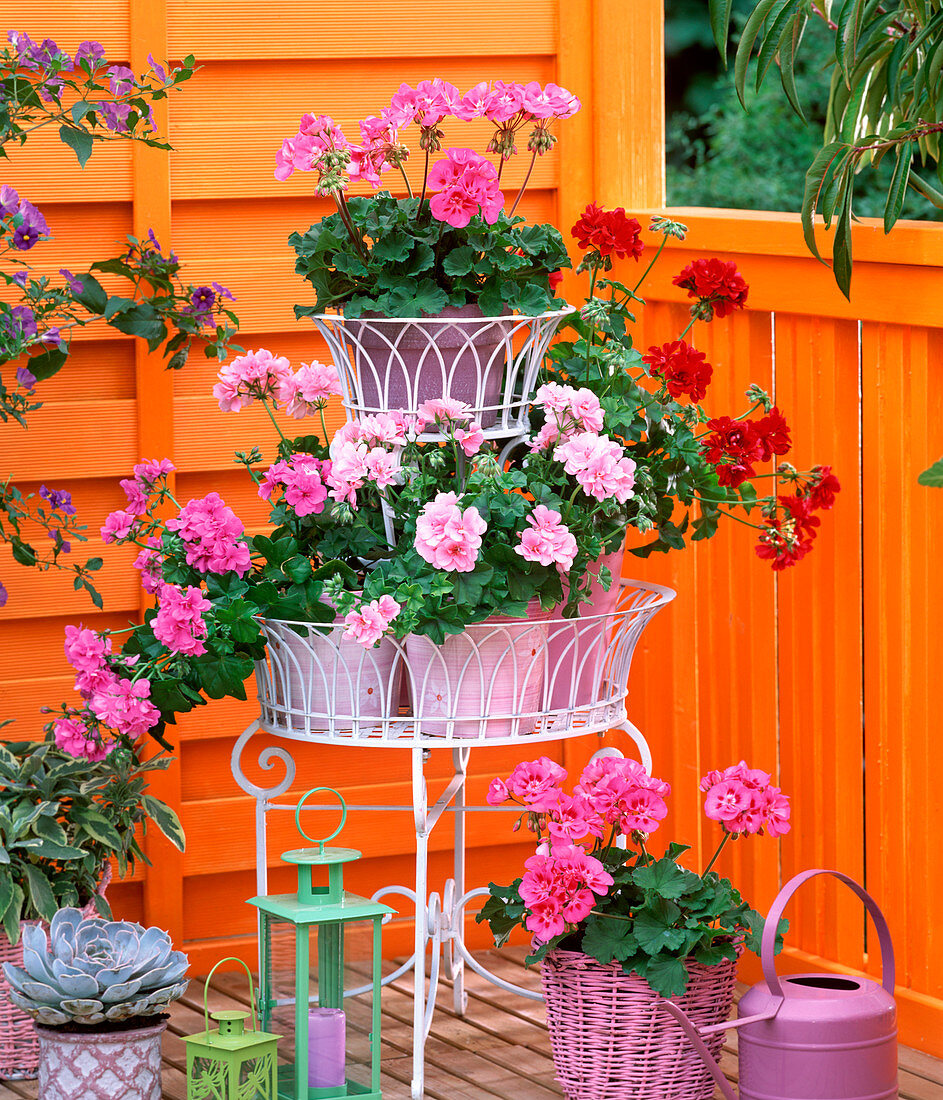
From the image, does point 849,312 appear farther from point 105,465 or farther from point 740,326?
point 105,465

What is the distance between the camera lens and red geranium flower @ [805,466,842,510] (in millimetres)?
2324

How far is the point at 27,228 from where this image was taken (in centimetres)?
251

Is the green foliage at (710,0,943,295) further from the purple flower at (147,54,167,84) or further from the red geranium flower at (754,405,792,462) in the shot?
the purple flower at (147,54,167,84)

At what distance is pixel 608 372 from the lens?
2.31m

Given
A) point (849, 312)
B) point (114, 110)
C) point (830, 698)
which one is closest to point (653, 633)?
point (830, 698)

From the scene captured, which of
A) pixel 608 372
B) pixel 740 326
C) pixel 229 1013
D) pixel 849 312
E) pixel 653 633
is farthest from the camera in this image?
pixel 653 633

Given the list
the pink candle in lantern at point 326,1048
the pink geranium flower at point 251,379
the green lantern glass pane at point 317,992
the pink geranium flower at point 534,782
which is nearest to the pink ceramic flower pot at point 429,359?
the pink geranium flower at point 251,379

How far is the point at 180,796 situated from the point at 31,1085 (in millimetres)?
589

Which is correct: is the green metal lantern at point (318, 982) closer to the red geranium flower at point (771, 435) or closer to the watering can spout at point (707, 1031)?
the watering can spout at point (707, 1031)

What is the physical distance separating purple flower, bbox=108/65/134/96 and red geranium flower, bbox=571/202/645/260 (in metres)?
0.74

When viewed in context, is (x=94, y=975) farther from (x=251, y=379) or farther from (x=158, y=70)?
(x=158, y=70)

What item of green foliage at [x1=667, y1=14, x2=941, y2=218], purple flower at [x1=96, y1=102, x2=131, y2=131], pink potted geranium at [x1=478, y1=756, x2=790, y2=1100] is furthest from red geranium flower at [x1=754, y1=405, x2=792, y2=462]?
green foliage at [x1=667, y1=14, x2=941, y2=218]

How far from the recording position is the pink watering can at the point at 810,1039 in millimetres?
2051

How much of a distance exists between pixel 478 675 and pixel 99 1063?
71 centimetres
